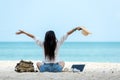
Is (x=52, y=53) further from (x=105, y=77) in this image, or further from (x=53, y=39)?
(x=105, y=77)

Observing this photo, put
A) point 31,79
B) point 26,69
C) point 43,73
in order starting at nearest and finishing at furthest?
A: point 31,79 < point 43,73 < point 26,69

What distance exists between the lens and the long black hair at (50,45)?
15.7m

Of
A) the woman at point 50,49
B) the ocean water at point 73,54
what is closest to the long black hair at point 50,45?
the woman at point 50,49

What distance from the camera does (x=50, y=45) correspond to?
51.5 ft

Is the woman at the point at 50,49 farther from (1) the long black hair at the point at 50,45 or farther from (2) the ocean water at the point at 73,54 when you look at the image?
(2) the ocean water at the point at 73,54

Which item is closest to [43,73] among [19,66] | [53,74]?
[53,74]

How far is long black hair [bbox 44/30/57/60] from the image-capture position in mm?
15688

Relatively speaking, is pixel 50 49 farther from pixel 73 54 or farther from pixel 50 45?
pixel 73 54

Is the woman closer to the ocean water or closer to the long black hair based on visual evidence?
the long black hair

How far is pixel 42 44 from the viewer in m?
15.9

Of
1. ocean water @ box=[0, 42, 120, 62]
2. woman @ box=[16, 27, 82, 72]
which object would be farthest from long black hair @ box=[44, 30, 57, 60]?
ocean water @ box=[0, 42, 120, 62]

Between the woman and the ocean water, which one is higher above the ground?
the ocean water

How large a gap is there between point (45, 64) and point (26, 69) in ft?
2.65

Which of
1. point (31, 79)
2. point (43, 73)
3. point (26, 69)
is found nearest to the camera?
point (31, 79)
